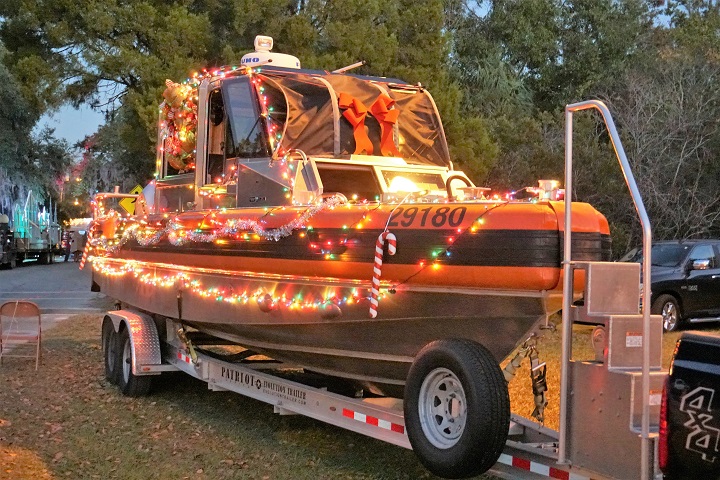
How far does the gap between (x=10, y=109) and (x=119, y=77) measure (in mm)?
13312

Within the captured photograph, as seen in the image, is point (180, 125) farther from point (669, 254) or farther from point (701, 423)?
point (669, 254)

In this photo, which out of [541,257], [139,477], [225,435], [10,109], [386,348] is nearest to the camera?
[541,257]

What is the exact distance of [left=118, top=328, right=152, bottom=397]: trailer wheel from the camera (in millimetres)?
8836

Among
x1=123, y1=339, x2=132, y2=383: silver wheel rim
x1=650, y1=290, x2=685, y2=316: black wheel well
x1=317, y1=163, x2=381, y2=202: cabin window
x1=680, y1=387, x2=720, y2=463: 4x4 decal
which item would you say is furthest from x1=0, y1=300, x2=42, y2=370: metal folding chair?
x1=650, y1=290, x2=685, y2=316: black wheel well

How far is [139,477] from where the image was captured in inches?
241

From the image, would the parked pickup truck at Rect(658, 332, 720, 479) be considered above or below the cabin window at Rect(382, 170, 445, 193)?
below

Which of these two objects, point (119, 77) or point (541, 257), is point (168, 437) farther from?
point (119, 77)

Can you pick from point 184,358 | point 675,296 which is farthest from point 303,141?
point 675,296

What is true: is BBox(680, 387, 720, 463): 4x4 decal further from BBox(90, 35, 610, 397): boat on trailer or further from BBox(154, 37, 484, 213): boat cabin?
BBox(154, 37, 484, 213): boat cabin

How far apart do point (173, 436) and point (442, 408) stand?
10.6 feet

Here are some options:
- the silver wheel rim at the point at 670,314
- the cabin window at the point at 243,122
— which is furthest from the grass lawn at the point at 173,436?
the silver wheel rim at the point at 670,314

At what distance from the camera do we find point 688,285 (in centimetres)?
1512

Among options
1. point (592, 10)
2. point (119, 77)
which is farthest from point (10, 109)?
point (592, 10)

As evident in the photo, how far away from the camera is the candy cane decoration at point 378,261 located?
5.34 metres
